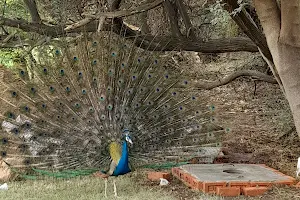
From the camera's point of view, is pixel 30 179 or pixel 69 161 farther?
pixel 30 179

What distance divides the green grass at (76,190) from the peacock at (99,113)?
1.05 feet

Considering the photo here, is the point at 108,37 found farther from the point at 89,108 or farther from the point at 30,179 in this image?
the point at 30,179

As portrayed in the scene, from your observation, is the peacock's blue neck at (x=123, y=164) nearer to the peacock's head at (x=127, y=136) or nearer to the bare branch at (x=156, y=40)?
the peacock's head at (x=127, y=136)

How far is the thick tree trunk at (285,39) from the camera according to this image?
6.38m

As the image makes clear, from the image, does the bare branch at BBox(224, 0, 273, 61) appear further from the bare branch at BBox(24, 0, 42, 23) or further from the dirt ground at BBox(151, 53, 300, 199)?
the bare branch at BBox(24, 0, 42, 23)

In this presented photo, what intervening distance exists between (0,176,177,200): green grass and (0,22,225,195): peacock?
1.05 feet

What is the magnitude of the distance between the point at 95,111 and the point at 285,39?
2.71m

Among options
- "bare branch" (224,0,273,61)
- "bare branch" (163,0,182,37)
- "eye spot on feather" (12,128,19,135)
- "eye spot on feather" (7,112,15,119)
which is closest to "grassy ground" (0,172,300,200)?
"eye spot on feather" (12,128,19,135)

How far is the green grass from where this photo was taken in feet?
22.8

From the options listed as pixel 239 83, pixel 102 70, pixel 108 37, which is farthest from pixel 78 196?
pixel 239 83

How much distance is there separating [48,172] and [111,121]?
1.09 meters

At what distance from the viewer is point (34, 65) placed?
25.1ft

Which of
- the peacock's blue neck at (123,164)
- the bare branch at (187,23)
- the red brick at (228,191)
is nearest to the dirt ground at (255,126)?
the red brick at (228,191)

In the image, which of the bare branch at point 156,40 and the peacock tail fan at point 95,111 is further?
the bare branch at point 156,40
